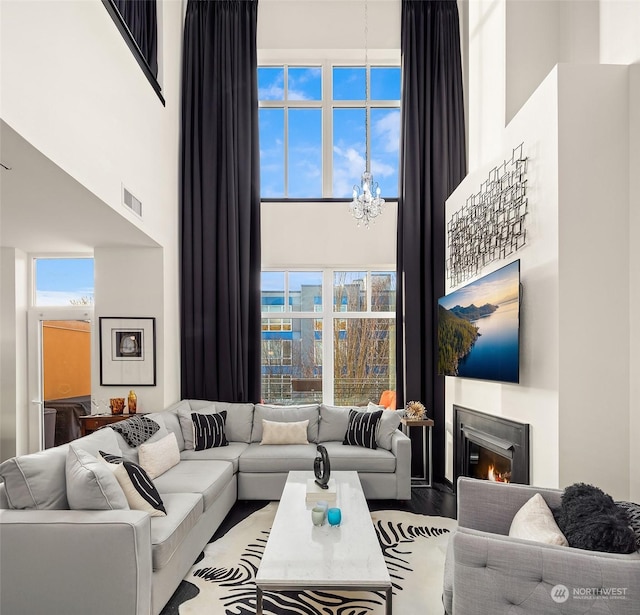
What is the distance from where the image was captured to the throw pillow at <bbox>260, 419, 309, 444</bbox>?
473cm

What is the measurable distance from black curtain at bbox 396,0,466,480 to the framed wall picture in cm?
272

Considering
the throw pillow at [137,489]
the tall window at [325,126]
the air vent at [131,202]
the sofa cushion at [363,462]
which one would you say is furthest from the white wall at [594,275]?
the tall window at [325,126]

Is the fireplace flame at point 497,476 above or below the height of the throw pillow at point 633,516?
below

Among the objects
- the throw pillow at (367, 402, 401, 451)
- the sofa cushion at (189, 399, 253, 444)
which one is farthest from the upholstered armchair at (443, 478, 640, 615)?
the sofa cushion at (189, 399, 253, 444)

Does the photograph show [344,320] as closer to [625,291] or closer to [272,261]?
[272,261]

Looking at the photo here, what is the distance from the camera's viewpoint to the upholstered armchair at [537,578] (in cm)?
163

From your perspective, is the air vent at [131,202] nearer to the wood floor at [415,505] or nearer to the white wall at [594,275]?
the wood floor at [415,505]

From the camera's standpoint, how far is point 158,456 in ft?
12.1

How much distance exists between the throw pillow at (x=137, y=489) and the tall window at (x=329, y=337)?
3.12 meters

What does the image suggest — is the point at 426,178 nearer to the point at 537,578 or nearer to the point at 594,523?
the point at 594,523

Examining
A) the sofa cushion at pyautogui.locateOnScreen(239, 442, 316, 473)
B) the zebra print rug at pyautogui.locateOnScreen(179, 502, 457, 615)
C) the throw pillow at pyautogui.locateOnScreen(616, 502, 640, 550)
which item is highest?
the throw pillow at pyautogui.locateOnScreen(616, 502, 640, 550)

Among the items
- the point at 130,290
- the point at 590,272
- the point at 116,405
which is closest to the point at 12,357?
the point at 116,405

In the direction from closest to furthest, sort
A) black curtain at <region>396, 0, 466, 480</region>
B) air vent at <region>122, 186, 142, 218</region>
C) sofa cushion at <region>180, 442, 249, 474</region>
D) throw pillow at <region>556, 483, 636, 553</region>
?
1. throw pillow at <region>556, 483, 636, 553</region>
2. air vent at <region>122, 186, 142, 218</region>
3. sofa cushion at <region>180, 442, 249, 474</region>
4. black curtain at <region>396, 0, 466, 480</region>

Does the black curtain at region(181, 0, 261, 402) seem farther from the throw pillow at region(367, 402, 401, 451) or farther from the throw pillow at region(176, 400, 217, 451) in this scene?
the throw pillow at region(367, 402, 401, 451)
